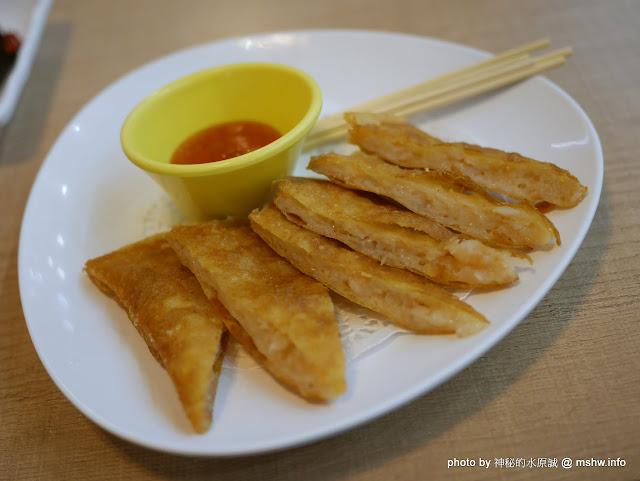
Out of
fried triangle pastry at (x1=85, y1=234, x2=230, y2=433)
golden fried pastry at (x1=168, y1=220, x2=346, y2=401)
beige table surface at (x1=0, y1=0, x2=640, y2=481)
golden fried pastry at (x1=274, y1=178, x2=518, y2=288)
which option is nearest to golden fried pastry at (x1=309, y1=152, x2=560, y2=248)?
golden fried pastry at (x1=274, y1=178, x2=518, y2=288)

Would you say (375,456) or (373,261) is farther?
(373,261)

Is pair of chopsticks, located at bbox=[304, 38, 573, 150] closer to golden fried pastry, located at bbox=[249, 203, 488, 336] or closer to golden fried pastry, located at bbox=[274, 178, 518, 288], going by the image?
golden fried pastry, located at bbox=[274, 178, 518, 288]

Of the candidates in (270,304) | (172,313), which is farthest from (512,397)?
(172,313)

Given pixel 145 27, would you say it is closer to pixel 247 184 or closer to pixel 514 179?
pixel 247 184

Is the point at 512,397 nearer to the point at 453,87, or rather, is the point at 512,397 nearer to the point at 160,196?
the point at 453,87

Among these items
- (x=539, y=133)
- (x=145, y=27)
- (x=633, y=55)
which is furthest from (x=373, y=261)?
(x=145, y=27)
